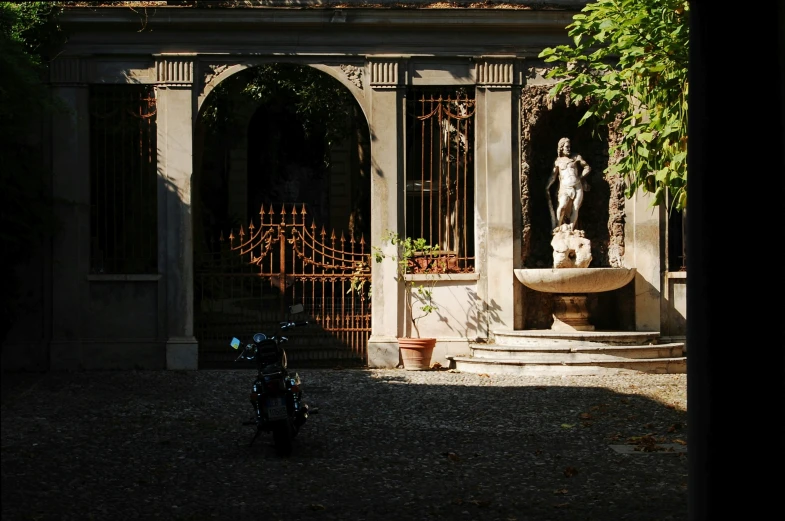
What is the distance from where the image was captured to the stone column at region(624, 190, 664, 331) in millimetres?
14742

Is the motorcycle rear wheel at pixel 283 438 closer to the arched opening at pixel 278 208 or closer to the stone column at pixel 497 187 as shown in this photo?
the arched opening at pixel 278 208

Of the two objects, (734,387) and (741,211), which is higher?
(741,211)

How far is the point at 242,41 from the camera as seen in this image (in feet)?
47.3

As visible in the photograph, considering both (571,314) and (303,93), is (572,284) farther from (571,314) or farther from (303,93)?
(303,93)

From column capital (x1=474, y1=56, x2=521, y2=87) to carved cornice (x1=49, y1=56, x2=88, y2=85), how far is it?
520 cm

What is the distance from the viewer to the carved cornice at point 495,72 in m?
14.6

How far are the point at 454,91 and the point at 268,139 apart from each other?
47.1ft

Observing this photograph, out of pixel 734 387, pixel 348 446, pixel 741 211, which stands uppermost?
pixel 741 211

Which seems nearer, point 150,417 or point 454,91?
point 150,417

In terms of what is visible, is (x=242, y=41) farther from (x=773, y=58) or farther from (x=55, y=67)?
(x=773, y=58)

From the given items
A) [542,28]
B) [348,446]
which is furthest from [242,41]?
[348,446]

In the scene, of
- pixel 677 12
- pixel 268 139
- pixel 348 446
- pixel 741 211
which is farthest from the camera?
pixel 268 139

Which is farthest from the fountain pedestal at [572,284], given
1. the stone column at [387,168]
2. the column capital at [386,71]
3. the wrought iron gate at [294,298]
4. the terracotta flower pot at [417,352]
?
the column capital at [386,71]

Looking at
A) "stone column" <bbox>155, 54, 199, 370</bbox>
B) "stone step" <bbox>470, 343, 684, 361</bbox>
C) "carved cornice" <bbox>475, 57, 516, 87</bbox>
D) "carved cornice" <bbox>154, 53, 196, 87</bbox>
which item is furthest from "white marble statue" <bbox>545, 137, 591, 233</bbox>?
"carved cornice" <bbox>154, 53, 196, 87</bbox>
